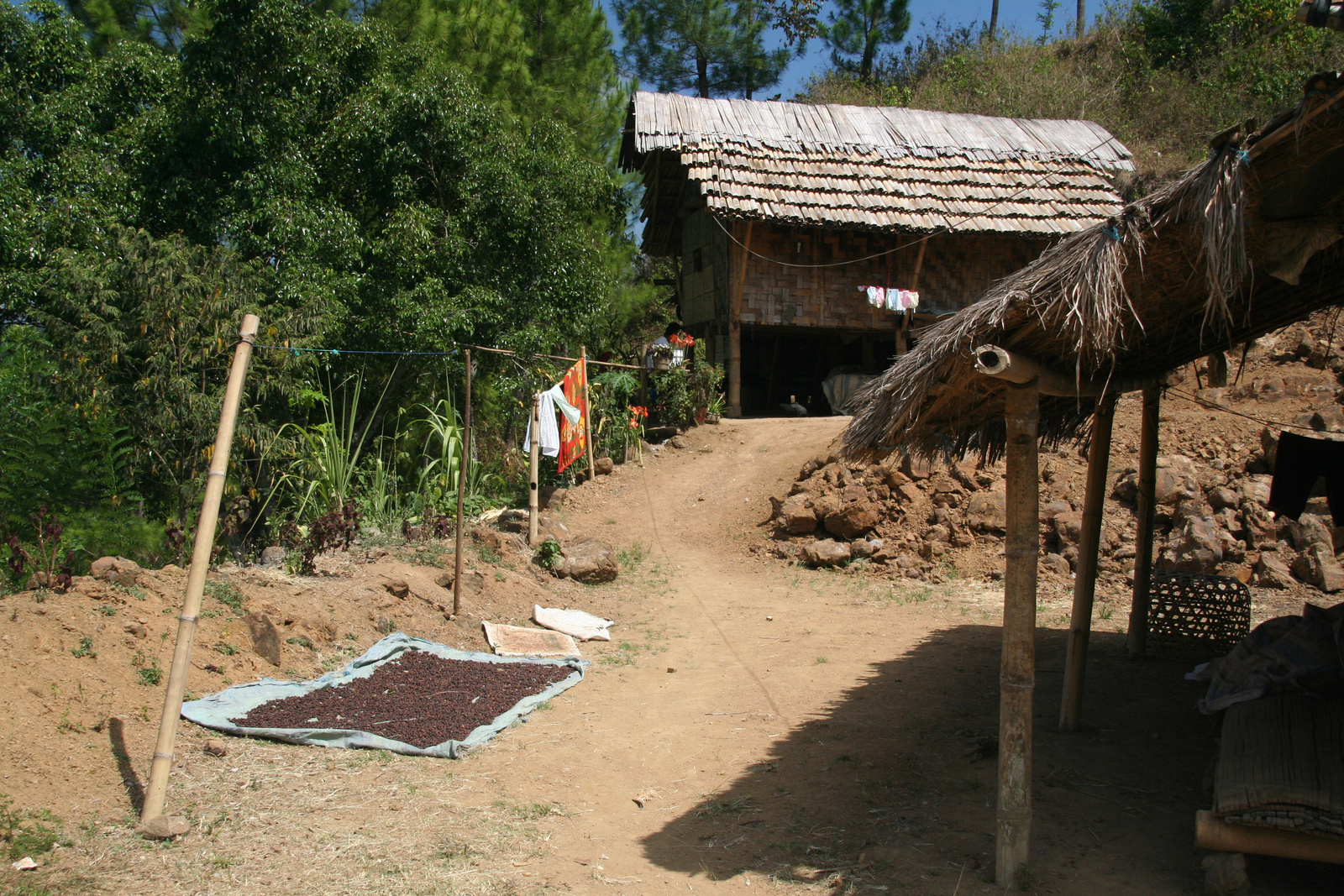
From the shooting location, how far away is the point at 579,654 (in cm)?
735

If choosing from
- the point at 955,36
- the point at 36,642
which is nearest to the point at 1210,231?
the point at 36,642

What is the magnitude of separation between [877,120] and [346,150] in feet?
32.8

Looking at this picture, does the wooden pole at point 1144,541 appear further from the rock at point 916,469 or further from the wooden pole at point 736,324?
the wooden pole at point 736,324

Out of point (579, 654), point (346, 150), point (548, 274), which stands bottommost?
point (579, 654)

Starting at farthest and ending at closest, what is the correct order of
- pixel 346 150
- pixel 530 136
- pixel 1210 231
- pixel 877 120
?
1. pixel 877 120
2. pixel 530 136
3. pixel 346 150
4. pixel 1210 231

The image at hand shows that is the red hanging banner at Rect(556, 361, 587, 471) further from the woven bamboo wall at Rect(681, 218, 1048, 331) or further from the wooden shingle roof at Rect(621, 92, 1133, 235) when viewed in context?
the woven bamboo wall at Rect(681, 218, 1048, 331)

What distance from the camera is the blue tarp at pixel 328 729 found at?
16.3 ft

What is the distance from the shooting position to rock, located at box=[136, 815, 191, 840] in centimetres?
375

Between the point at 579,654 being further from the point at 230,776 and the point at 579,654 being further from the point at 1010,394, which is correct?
the point at 1010,394

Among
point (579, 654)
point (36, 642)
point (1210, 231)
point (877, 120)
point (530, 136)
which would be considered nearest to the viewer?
point (1210, 231)

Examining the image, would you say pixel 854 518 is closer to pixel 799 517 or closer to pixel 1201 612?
pixel 799 517

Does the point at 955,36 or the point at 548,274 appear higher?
the point at 955,36

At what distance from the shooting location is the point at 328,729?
5.06m

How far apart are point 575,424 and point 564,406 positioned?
0.28 meters
